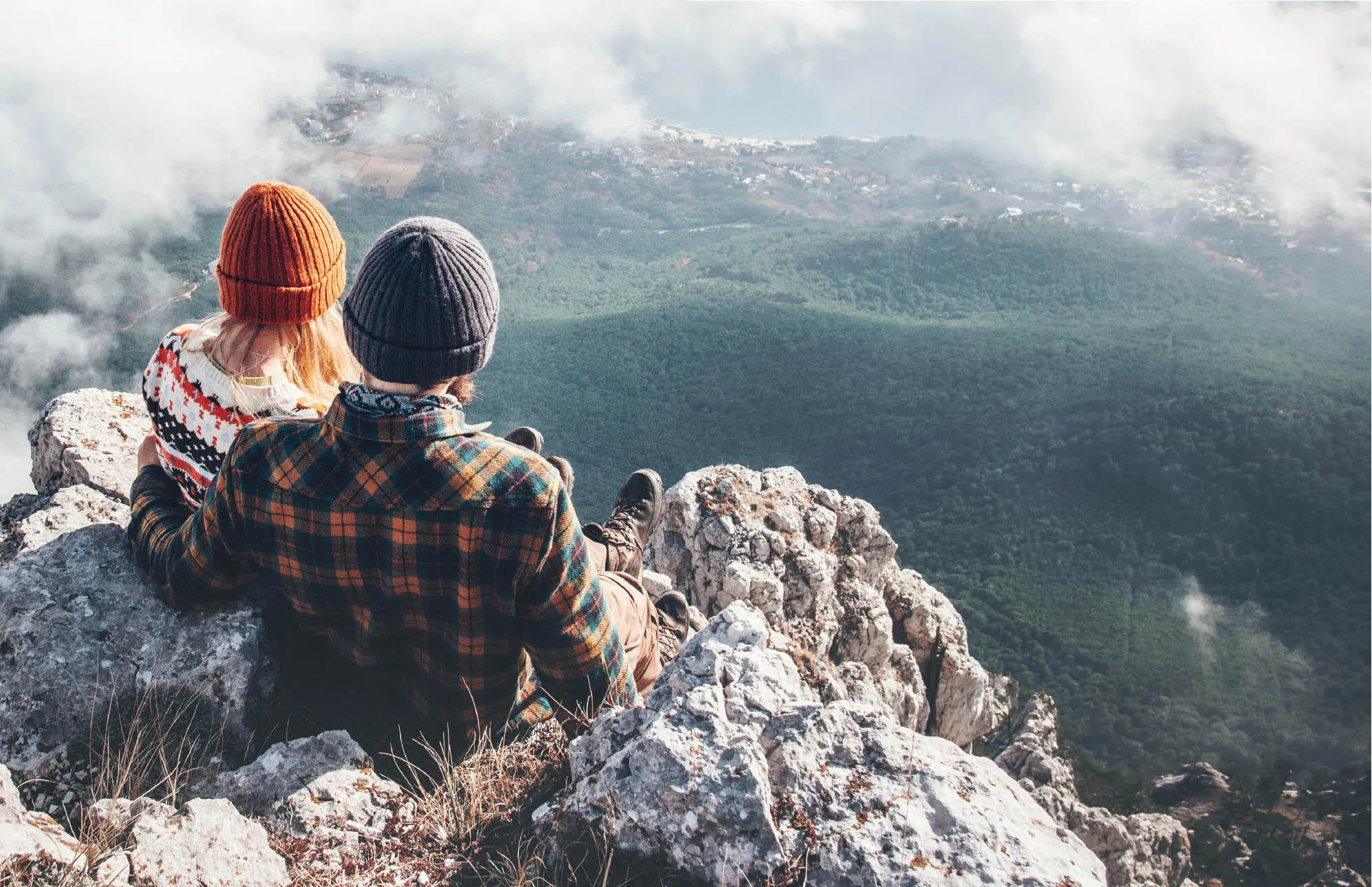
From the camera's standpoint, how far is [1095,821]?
15.3m

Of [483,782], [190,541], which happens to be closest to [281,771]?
[483,782]

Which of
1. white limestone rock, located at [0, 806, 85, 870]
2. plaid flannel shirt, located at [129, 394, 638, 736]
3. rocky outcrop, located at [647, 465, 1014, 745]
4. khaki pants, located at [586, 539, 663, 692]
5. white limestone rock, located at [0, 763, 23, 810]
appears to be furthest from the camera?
rocky outcrop, located at [647, 465, 1014, 745]

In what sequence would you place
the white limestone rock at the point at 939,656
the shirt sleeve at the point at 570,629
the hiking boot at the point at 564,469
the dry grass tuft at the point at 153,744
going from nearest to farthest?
the shirt sleeve at the point at 570,629 → the dry grass tuft at the point at 153,744 → the hiking boot at the point at 564,469 → the white limestone rock at the point at 939,656

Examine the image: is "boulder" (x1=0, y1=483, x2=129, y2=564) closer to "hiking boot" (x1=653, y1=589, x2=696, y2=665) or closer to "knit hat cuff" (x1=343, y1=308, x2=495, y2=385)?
"knit hat cuff" (x1=343, y1=308, x2=495, y2=385)

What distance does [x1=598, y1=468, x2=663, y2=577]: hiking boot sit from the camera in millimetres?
4953

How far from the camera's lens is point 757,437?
3004 inches

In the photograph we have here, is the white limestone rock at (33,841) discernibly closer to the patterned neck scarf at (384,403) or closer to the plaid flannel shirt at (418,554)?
the plaid flannel shirt at (418,554)

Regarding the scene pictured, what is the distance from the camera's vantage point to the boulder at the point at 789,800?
2.94 meters

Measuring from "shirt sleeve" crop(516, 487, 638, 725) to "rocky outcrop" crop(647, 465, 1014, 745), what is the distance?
443cm

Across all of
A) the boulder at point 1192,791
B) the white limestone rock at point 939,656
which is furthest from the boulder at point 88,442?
the boulder at point 1192,791

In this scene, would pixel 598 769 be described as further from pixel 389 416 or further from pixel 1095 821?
pixel 1095 821

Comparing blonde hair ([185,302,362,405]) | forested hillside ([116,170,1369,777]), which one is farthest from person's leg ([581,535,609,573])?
forested hillside ([116,170,1369,777])

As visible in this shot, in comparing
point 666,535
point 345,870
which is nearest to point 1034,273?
point 666,535

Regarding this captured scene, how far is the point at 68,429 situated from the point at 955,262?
436 feet
